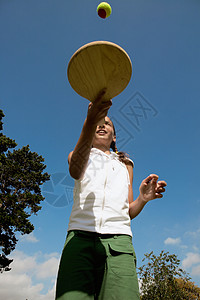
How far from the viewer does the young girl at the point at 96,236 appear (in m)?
1.45

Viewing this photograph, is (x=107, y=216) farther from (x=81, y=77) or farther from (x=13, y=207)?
(x=13, y=207)

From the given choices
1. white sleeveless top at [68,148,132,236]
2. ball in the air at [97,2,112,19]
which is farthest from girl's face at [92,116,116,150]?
ball in the air at [97,2,112,19]

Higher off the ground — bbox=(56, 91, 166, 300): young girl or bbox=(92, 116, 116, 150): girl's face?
bbox=(92, 116, 116, 150): girl's face

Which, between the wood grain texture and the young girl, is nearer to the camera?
the young girl

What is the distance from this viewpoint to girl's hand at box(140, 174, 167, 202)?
2155 mm

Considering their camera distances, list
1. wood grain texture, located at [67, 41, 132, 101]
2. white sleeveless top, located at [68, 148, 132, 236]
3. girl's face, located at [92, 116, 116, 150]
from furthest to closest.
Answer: girl's face, located at [92, 116, 116, 150] < white sleeveless top, located at [68, 148, 132, 236] < wood grain texture, located at [67, 41, 132, 101]

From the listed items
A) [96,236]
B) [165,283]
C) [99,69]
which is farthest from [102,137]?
[165,283]

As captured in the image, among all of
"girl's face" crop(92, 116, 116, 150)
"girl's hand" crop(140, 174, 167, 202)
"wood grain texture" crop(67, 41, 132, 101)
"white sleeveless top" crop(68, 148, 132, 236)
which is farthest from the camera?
"girl's face" crop(92, 116, 116, 150)

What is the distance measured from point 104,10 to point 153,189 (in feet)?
7.35

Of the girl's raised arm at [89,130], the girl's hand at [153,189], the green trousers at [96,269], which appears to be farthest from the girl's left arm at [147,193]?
the girl's raised arm at [89,130]

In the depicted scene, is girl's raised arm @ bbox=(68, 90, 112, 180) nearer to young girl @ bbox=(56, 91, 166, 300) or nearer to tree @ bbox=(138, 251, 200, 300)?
young girl @ bbox=(56, 91, 166, 300)

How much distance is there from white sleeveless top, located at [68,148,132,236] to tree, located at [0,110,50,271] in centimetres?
1530

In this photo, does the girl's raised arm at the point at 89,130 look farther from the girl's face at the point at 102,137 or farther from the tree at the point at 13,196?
the tree at the point at 13,196

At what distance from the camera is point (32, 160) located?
65.5 feet
